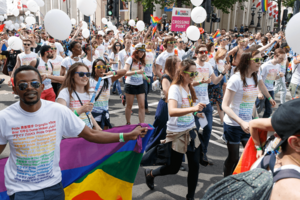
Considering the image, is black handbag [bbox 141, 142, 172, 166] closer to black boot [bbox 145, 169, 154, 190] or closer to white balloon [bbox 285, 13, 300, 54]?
black boot [bbox 145, 169, 154, 190]

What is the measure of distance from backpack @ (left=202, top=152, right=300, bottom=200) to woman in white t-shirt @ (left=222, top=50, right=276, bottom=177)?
95.0 inches

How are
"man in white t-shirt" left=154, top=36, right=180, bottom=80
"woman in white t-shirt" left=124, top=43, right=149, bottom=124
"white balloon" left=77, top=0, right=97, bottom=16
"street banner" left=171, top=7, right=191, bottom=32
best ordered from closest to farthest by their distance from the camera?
"white balloon" left=77, top=0, right=97, bottom=16, "woman in white t-shirt" left=124, top=43, right=149, bottom=124, "man in white t-shirt" left=154, top=36, right=180, bottom=80, "street banner" left=171, top=7, right=191, bottom=32

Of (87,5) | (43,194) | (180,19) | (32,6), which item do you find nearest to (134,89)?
(87,5)

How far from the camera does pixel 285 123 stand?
1.50m

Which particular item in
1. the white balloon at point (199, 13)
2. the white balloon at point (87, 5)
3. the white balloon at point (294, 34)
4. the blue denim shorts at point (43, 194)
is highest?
the white balloon at point (199, 13)

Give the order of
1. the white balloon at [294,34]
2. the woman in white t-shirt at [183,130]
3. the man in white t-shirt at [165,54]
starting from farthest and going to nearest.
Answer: the man in white t-shirt at [165,54], the woman in white t-shirt at [183,130], the white balloon at [294,34]

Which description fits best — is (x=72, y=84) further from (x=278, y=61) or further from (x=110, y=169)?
(x=278, y=61)

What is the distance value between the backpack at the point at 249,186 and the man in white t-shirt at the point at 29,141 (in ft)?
4.79

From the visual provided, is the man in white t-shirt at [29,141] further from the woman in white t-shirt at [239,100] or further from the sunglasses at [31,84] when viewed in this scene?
the woman in white t-shirt at [239,100]

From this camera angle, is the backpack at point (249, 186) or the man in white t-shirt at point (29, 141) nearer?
the backpack at point (249, 186)

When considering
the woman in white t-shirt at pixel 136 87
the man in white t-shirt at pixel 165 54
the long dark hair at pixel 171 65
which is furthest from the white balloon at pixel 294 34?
the man in white t-shirt at pixel 165 54

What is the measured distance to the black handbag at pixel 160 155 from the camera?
3.77 metres

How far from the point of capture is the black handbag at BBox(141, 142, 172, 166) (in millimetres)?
3768

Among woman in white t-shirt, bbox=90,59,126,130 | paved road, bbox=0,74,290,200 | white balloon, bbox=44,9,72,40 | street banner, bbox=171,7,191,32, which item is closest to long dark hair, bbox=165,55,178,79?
woman in white t-shirt, bbox=90,59,126,130
